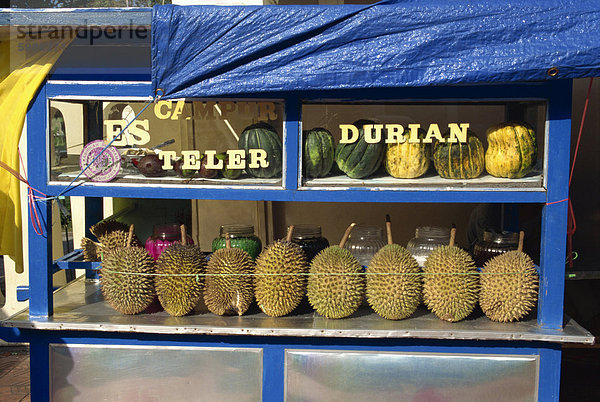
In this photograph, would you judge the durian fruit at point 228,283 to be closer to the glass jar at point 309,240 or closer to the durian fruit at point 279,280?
the durian fruit at point 279,280

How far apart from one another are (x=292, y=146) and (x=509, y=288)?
145 cm

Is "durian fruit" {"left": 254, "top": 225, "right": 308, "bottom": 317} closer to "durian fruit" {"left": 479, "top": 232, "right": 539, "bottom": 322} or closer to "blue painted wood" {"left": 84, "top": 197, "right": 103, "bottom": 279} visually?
"durian fruit" {"left": 479, "top": 232, "right": 539, "bottom": 322}

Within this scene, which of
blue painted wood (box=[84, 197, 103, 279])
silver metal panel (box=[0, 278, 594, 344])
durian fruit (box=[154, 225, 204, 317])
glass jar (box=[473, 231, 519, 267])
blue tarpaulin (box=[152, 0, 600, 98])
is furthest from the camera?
blue painted wood (box=[84, 197, 103, 279])

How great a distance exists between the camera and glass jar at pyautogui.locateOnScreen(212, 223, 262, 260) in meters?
3.92

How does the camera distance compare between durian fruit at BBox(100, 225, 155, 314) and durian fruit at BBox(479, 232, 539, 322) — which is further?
durian fruit at BBox(100, 225, 155, 314)

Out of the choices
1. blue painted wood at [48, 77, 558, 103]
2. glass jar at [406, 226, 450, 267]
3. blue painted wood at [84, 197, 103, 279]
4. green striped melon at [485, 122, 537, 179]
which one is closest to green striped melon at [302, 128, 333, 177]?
blue painted wood at [48, 77, 558, 103]

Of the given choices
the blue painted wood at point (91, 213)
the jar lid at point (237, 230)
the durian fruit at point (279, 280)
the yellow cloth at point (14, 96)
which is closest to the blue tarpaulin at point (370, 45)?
the yellow cloth at point (14, 96)

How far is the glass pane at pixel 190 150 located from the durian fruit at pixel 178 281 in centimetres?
44

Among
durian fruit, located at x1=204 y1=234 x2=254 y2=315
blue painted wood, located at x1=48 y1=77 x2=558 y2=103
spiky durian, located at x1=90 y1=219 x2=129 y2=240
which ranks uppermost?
blue painted wood, located at x1=48 y1=77 x2=558 y2=103

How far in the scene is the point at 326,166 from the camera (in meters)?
3.57

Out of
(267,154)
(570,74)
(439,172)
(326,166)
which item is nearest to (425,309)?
(439,172)

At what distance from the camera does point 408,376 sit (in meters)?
3.36

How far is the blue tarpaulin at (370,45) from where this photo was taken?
9.79 feet

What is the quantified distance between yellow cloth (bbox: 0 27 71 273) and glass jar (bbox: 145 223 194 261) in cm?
80
